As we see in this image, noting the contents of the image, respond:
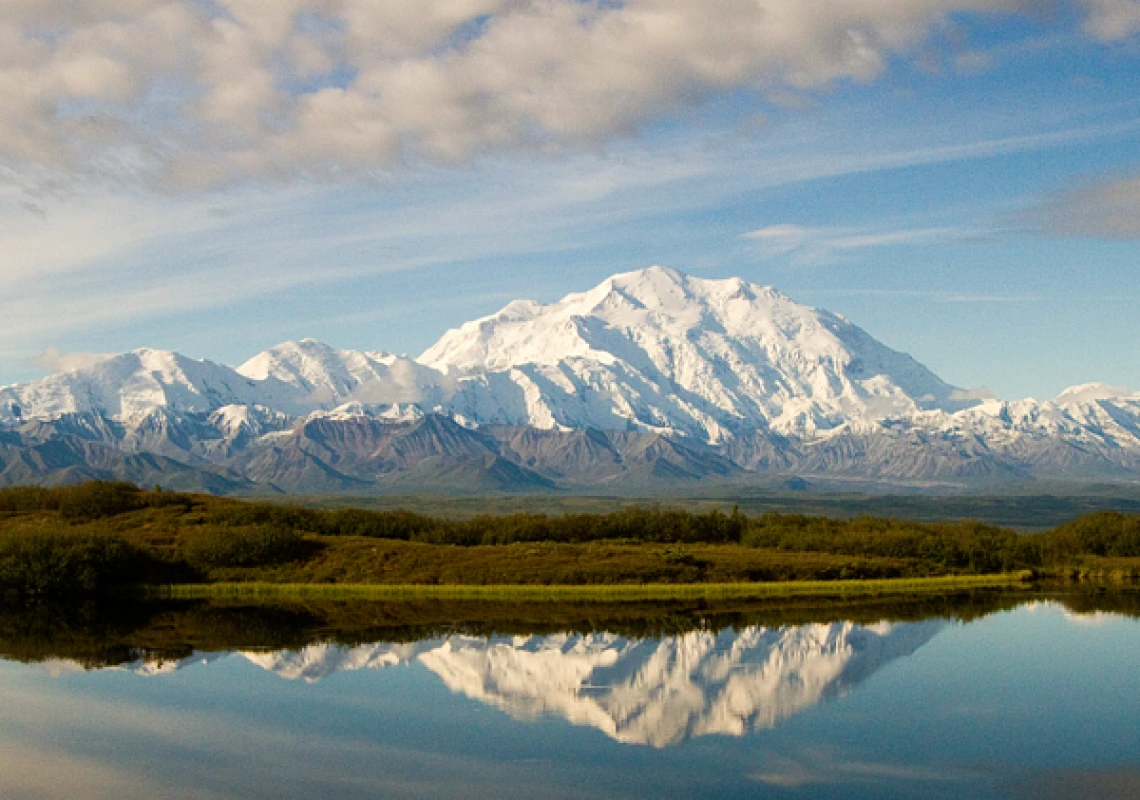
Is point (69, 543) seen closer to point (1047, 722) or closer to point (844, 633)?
point (844, 633)

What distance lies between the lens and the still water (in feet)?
147

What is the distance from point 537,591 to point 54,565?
37.2 m

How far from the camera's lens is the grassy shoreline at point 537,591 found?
10456 centimetres

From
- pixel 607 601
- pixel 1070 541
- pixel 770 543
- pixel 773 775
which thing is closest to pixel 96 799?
pixel 773 775

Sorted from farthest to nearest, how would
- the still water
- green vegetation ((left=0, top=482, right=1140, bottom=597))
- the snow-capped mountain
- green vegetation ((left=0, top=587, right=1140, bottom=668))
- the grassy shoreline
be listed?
green vegetation ((left=0, top=482, right=1140, bottom=597)), the grassy shoreline, green vegetation ((left=0, top=587, right=1140, bottom=668)), the snow-capped mountain, the still water

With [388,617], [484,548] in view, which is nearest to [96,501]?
[484,548]

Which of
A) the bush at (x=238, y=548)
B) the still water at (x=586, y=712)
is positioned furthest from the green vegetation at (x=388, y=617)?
the bush at (x=238, y=548)

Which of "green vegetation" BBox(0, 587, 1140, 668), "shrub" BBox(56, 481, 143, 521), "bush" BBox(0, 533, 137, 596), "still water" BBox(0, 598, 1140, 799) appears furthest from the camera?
"shrub" BBox(56, 481, 143, 521)

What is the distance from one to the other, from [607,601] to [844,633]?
2552cm

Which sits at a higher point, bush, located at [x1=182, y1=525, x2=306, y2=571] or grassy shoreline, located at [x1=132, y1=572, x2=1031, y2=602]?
bush, located at [x1=182, y1=525, x2=306, y2=571]

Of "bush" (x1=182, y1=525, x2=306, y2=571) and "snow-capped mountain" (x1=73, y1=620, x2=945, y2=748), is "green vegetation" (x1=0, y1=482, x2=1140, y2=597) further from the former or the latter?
"snow-capped mountain" (x1=73, y1=620, x2=945, y2=748)

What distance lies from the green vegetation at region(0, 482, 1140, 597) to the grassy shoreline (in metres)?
0.81

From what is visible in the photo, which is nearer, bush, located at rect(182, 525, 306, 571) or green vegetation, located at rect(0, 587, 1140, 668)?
green vegetation, located at rect(0, 587, 1140, 668)

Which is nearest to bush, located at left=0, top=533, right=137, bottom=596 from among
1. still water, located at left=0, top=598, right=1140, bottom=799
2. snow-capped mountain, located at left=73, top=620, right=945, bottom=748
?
still water, located at left=0, top=598, right=1140, bottom=799
